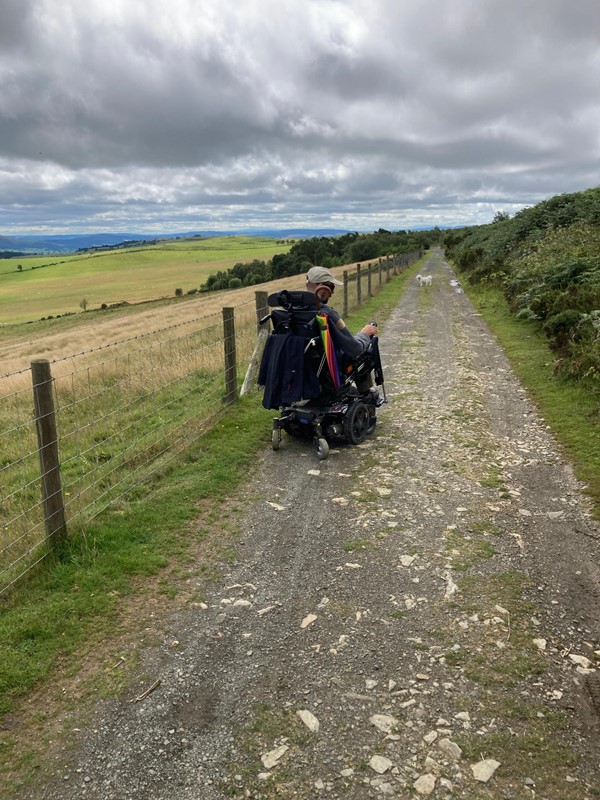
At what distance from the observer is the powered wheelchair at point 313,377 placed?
20.2ft

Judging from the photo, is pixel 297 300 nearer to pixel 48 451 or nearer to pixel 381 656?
pixel 48 451

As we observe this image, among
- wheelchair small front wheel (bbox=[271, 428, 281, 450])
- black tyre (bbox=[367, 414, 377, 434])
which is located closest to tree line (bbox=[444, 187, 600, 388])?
black tyre (bbox=[367, 414, 377, 434])

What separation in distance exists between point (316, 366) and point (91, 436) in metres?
3.66

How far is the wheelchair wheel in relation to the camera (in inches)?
262

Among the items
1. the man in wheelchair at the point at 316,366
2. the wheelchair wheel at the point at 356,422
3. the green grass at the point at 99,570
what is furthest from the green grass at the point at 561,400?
the green grass at the point at 99,570

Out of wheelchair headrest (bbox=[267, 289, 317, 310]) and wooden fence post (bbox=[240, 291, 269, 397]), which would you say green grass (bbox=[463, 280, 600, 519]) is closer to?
wheelchair headrest (bbox=[267, 289, 317, 310])

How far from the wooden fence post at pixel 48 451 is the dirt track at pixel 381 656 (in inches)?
55.4

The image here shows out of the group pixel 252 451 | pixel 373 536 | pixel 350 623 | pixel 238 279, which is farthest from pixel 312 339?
pixel 238 279

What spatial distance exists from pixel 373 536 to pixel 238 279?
73.9 m

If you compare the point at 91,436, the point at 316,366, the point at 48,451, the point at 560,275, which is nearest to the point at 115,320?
the point at 560,275

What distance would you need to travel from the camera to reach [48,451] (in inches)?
172

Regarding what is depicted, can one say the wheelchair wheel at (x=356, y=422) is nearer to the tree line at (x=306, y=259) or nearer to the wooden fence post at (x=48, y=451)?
the wooden fence post at (x=48, y=451)

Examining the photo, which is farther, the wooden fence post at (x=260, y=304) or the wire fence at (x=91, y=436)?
the wooden fence post at (x=260, y=304)

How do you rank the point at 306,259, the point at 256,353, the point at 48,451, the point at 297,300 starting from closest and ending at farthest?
the point at 48,451
the point at 297,300
the point at 256,353
the point at 306,259
